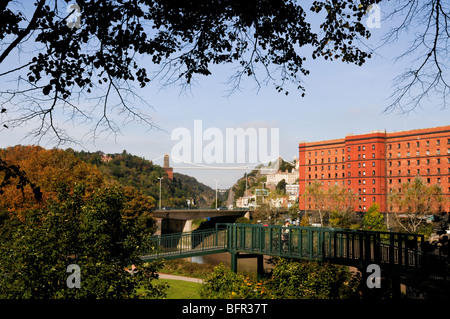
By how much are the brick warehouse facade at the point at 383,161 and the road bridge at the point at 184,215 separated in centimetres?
1589

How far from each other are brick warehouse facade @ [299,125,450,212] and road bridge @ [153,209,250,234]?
52.1 feet

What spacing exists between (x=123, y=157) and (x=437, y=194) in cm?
11595

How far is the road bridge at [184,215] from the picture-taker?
73938 millimetres

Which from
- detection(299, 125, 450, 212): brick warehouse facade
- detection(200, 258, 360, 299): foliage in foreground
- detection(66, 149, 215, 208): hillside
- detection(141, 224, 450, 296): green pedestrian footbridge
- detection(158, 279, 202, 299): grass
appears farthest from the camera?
detection(66, 149, 215, 208): hillside

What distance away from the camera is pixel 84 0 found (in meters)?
6.12

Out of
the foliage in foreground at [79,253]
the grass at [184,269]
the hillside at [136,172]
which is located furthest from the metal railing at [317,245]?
the hillside at [136,172]

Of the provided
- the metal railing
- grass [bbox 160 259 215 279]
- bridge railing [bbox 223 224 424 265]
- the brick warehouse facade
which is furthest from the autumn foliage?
the brick warehouse facade

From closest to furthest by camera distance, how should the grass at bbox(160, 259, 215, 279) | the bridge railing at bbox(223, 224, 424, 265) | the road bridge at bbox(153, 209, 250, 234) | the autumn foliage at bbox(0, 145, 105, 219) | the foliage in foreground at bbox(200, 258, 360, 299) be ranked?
1. the foliage in foreground at bbox(200, 258, 360, 299)
2. the bridge railing at bbox(223, 224, 424, 265)
3. the autumn foliage at bbox(0, 145, 105, 219)
4. the grass at bbox(160, 259, 215, 279)
5. the road bridge at bbox(153, 209, 250, 234)

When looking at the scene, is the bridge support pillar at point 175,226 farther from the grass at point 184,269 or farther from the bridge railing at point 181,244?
the bridge railing at point 181,244

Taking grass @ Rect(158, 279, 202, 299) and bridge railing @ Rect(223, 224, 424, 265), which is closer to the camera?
bridge railing @ Rect(223, 224, 424, 265)

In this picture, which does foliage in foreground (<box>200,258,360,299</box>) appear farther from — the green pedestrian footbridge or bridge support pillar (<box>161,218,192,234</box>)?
bridge support pillar (<box>161,218,192,234</box>)

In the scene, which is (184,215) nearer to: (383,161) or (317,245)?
(383,161)

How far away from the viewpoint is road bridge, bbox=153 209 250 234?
2911 inches

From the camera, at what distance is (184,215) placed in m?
77.1
